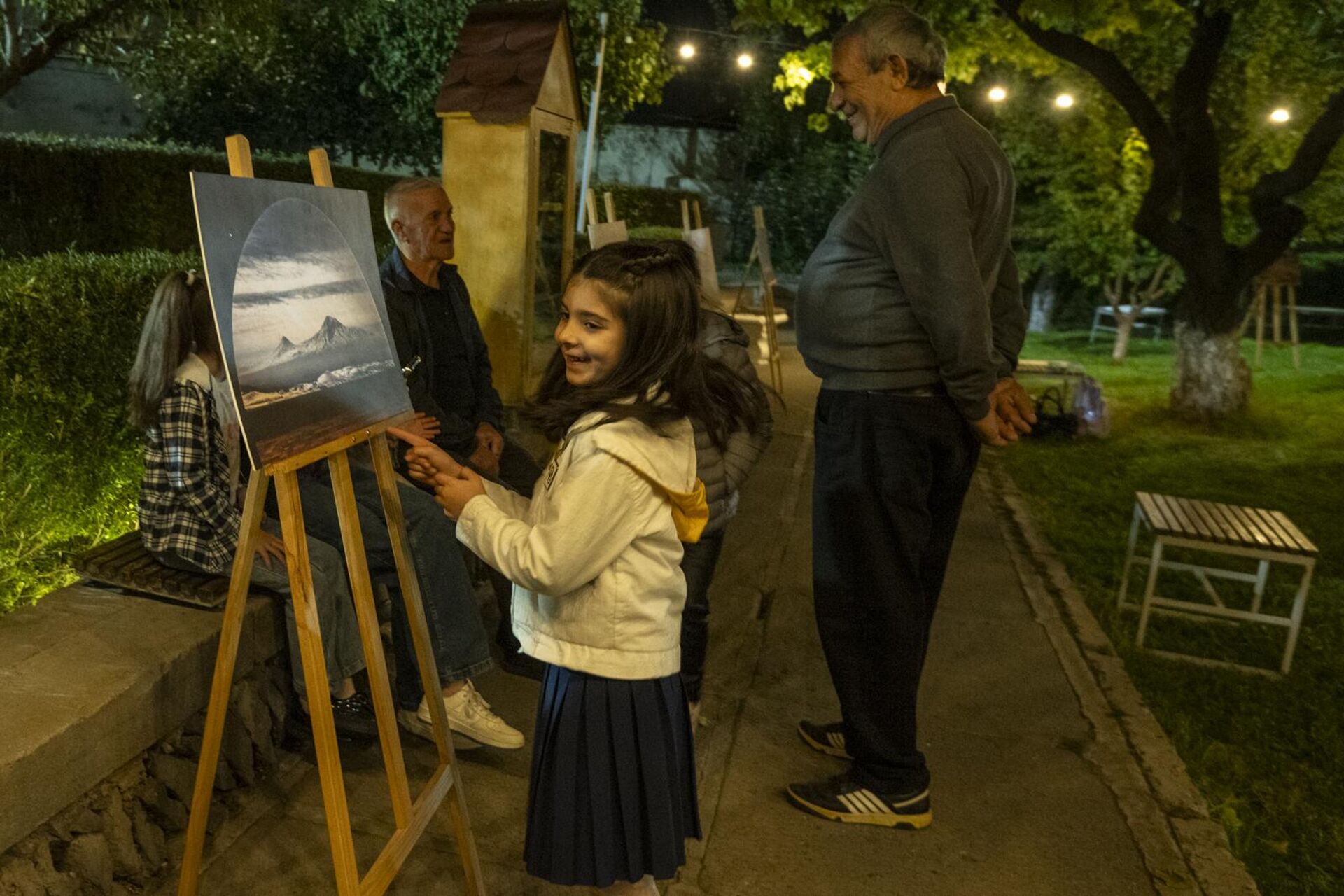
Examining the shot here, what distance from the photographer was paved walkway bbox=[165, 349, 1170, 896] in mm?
2889

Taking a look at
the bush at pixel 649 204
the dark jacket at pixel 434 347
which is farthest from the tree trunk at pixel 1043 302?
the dark jacket at pixel 434 347

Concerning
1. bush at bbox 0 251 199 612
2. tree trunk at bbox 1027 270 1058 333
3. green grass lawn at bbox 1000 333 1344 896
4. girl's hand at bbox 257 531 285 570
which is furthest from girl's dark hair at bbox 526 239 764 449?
tree trunk at bbox 1027 270 1058 333

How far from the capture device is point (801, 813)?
324 cm

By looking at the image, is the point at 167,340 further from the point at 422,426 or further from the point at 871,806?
the point at 871,806

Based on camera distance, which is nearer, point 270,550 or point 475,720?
point 270,550

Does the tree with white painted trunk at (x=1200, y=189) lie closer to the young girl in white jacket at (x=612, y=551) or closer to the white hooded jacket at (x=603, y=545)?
the young girl in white jacket at (x=612, y=551)

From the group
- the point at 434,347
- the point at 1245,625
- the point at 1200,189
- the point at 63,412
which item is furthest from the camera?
the point at 1200,189

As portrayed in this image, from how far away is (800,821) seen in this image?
10.5 feet

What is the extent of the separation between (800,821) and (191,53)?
10.9m

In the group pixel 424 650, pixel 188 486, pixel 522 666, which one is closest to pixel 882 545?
pixel 424 650

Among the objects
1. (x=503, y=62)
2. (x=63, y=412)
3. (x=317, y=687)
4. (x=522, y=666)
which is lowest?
(x=522, y=666)

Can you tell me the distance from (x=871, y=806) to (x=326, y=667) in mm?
1704

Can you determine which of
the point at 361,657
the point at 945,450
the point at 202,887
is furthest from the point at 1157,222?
the point at 202,887

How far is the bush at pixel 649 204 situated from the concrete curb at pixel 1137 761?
12.4 metres
